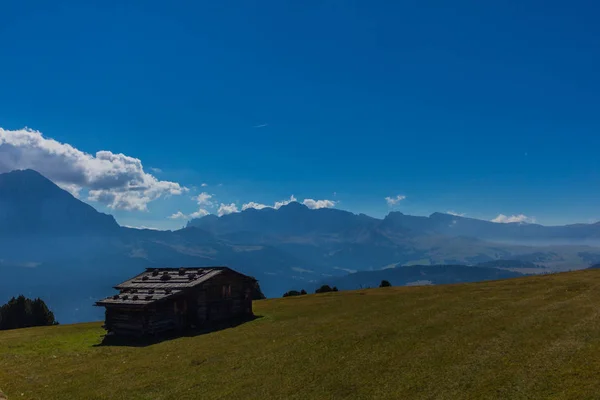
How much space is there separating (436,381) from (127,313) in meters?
34.7

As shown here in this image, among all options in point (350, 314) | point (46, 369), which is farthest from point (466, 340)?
point (46, 369)

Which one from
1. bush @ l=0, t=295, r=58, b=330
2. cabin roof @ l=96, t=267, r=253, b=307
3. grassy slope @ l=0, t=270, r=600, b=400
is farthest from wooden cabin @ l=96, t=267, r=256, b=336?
bush @ l=0, t=295, r=58, b=330

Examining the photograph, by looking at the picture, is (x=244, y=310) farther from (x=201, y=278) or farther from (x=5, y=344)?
(x=5, y=344)

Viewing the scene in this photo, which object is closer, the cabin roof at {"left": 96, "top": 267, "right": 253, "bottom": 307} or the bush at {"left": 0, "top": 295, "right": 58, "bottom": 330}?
the cabin roof at {"left": 96, "top": 267, "right": 253, "bottom": 307}

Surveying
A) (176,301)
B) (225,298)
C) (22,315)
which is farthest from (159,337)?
(22,315)

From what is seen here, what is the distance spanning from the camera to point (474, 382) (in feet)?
61.7

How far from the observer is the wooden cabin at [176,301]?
4141 centimetres

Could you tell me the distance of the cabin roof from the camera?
42.5 m

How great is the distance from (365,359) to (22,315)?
74.8 m

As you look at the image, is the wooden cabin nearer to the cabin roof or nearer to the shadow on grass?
the cabin roof

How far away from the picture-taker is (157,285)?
48.0 metres

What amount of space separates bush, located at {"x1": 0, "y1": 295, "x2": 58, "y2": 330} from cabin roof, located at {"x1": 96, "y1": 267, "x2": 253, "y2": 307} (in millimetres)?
34370

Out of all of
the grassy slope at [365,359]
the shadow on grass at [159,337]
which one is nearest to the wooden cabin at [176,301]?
the shadow on grass at [159,337]

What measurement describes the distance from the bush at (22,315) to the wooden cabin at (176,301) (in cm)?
3541
